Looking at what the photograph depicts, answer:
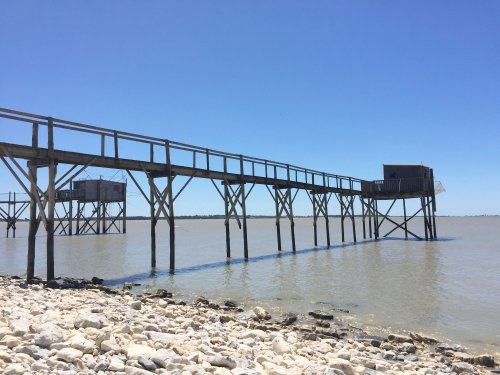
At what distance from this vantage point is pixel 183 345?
16.2ft

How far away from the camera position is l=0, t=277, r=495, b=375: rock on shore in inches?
159

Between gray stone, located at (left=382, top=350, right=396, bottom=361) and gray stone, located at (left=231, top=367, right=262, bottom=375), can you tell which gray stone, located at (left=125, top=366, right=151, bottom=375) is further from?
gray stone, located at (left=382, top=350, right=396, bottom=361)

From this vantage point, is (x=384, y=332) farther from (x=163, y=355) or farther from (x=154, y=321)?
(x=163, y=355)

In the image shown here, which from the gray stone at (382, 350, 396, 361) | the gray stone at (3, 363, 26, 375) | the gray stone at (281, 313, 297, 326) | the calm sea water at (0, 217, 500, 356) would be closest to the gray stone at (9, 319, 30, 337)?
the gray stone at (3, 363, 26, 375)

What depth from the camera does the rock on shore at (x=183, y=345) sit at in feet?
13.3

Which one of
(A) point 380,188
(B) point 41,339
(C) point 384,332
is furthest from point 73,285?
(A) point 380,188

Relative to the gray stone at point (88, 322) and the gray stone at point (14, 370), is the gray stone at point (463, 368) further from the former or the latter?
the gray stone at point (14, 370)

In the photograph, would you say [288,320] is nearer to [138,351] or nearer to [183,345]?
[183,345]

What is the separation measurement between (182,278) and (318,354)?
9.39 meters

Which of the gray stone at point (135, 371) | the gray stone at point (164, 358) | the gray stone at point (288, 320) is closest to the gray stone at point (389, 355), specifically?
the gray stone at point (288, 320)

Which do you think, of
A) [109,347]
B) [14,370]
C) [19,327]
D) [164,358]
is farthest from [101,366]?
[19,327]

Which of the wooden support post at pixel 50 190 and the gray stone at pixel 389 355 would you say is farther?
the wooden support post at pixel 50 190

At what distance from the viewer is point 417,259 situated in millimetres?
19266

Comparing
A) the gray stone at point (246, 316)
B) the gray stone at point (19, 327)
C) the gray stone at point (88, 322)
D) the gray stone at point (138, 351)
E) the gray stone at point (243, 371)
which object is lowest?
the gray stone at point (246, 316)
